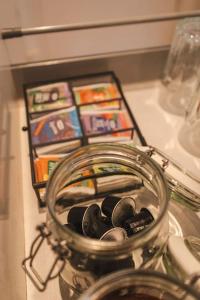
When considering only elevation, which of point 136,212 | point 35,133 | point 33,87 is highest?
point 33,87

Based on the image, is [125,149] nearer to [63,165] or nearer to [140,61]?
[63,165]

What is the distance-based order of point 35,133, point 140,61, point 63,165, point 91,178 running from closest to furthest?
1. point 63,165
2. point 91,178
3. point 35,133
4. point 140,61

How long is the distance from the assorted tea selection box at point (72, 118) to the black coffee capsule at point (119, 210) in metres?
A: 0.12

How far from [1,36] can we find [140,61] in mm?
315

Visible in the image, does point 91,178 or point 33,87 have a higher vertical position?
point 33,87

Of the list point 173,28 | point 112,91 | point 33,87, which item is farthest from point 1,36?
point 173,28

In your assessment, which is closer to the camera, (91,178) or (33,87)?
(91,178)

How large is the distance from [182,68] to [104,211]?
0.40 m

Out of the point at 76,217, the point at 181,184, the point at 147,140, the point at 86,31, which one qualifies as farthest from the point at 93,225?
the point at 86,31

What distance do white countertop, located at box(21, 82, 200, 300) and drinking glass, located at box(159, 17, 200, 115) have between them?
25mm

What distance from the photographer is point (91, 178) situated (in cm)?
48

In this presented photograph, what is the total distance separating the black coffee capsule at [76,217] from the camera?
0.40 m

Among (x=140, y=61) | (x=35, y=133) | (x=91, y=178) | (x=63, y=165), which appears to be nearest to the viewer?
(x=63, y=165)

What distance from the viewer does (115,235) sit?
1.19 ft
